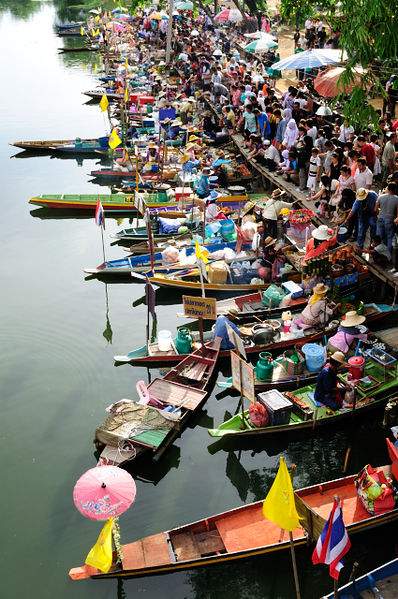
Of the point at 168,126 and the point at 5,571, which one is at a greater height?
the point at 168,126

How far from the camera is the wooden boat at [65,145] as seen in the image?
90.5 feet

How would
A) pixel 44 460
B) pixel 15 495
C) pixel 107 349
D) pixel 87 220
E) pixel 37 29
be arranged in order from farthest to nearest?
pixel 37 29 < pixel 87 220 < pixel 107 349 < pixel 44 460 < pixel 15 495

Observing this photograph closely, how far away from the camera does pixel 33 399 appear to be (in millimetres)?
13289

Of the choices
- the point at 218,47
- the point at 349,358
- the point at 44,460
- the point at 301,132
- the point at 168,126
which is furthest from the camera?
the point at 218,47

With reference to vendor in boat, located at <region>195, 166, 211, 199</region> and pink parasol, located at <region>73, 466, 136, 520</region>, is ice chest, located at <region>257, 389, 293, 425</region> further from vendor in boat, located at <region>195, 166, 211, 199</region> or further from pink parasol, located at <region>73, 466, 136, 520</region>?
vendor in boat, located at <region>195, 166, 211, 199</region>

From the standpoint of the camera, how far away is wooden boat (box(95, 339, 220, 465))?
11031 mm

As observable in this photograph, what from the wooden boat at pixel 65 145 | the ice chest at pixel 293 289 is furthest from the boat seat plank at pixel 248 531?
the wooden boat at pixel 65 145

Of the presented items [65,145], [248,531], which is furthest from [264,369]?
[65,145]

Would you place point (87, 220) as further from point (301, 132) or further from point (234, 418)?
point (234, 418)

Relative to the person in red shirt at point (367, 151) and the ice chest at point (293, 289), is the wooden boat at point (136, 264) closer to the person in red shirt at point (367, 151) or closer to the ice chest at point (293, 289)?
the ice chest at point (293, 289)

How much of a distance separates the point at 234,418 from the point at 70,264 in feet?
31.2

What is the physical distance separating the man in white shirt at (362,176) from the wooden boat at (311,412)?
4745 mm

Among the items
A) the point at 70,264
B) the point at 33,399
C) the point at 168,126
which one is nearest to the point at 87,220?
the point at 70,264

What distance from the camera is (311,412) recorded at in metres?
11.5
